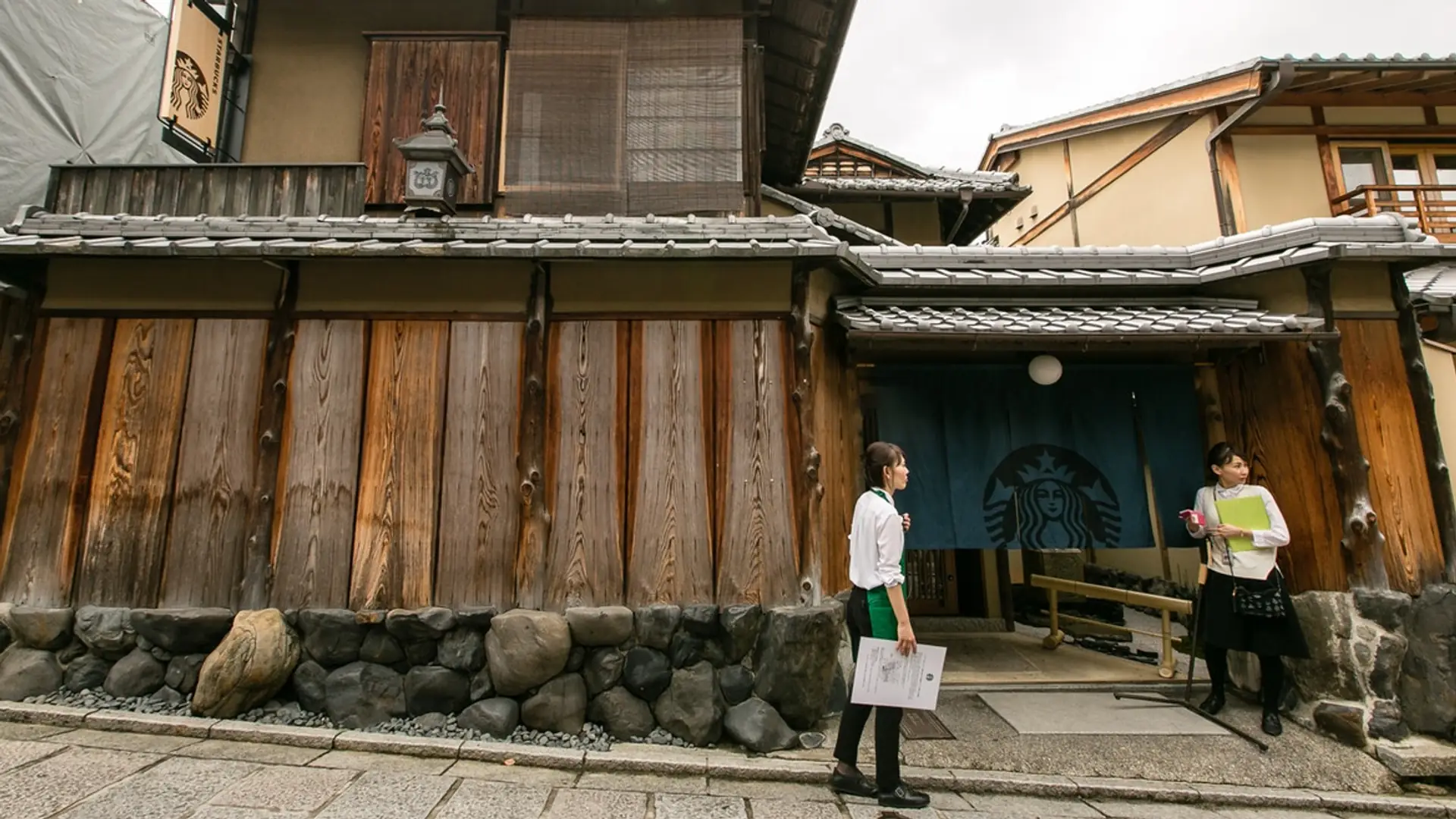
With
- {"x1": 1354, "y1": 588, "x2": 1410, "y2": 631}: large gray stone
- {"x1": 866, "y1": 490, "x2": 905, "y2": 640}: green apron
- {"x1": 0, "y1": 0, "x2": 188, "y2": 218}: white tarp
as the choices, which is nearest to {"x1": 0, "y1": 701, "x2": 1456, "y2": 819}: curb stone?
{"x1": 866, "y1": 490, "x2": 905, "y2": 640}: green apron

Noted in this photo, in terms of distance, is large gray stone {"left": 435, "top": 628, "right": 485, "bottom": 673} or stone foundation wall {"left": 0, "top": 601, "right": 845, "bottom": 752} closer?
stone foundation wall {"left": 0, "top": 601, "right": 845, "bottom": 752}

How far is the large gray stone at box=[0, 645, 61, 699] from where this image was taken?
5301 mm

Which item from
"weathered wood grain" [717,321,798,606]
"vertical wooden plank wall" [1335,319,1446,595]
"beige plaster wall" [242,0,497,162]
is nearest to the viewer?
"weathered wood grain" [717,321,798,606]

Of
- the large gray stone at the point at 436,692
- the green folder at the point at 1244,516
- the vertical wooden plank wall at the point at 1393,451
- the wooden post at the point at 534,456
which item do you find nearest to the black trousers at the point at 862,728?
the wooden post at the point at 534,456

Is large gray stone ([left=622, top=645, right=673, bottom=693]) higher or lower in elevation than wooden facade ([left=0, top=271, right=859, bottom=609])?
A: lower

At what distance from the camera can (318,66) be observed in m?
7.70

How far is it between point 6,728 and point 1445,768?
449 inches

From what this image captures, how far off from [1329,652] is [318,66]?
41.1ft

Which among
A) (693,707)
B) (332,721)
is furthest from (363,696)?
(693,707)

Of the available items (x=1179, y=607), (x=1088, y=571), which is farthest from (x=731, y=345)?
(x=1088, y=571)

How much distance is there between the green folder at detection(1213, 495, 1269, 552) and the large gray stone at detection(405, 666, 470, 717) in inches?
276

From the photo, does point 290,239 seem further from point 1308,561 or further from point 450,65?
point 1308,561

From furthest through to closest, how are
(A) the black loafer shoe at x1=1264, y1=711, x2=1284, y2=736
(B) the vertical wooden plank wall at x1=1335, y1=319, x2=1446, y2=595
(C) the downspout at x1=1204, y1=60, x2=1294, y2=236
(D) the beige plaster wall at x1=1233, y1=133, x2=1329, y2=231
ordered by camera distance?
1. (D) the beige plaster wall at x1=1233, y1=133, x2=1329, y2=231
2. (C) the downspout at x1=1204, y1=60, x2=1294, y2=236
3. (B) the vertical wooden plank wall at x1=1335, y1=319, x2=1446, y2=595
4. (A) the black loafer shoe at x1=1264, y1=711, x2=1284, y2=736

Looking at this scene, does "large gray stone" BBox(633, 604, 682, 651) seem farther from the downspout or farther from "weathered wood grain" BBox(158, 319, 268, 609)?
the downspout
